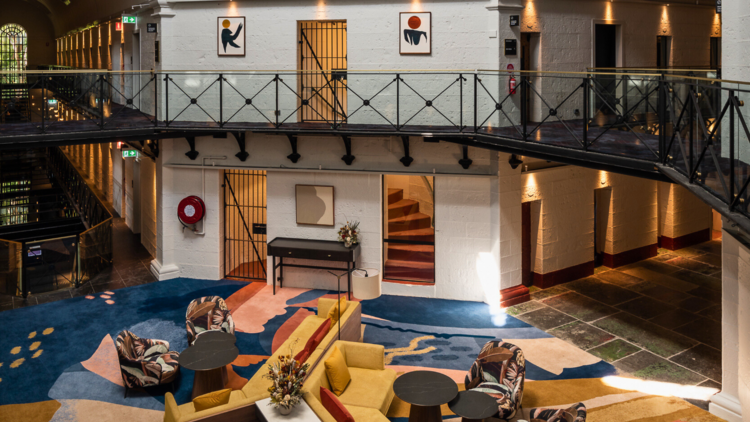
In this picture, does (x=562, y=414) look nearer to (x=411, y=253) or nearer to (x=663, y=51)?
(x=411, y=253)

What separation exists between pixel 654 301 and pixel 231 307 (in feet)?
25.6

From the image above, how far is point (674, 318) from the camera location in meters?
10.6

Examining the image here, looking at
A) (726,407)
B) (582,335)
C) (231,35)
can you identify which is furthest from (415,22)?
(726,407)

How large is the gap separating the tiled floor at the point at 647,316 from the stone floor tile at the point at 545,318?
0.02 m

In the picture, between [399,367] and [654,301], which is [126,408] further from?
[654,301]

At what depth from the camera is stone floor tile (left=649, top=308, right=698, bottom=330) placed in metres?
10.4

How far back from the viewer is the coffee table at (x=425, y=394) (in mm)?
6879

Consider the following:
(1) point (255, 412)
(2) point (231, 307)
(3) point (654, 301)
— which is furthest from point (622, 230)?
(1) point (255, 412)

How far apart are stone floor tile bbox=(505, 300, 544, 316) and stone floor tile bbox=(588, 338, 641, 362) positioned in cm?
174

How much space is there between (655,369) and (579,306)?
99.4 inches

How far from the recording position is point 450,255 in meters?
11.7

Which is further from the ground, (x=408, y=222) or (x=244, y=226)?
(x=408, y=222)

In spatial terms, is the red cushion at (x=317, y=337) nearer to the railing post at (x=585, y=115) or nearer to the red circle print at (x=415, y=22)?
the railing post at (x=585, y=115)

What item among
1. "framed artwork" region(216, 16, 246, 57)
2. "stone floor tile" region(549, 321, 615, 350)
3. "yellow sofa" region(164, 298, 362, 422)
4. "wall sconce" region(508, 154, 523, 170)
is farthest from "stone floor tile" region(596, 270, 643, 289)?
"framed artwork" region(216, 16, 246, 57)
